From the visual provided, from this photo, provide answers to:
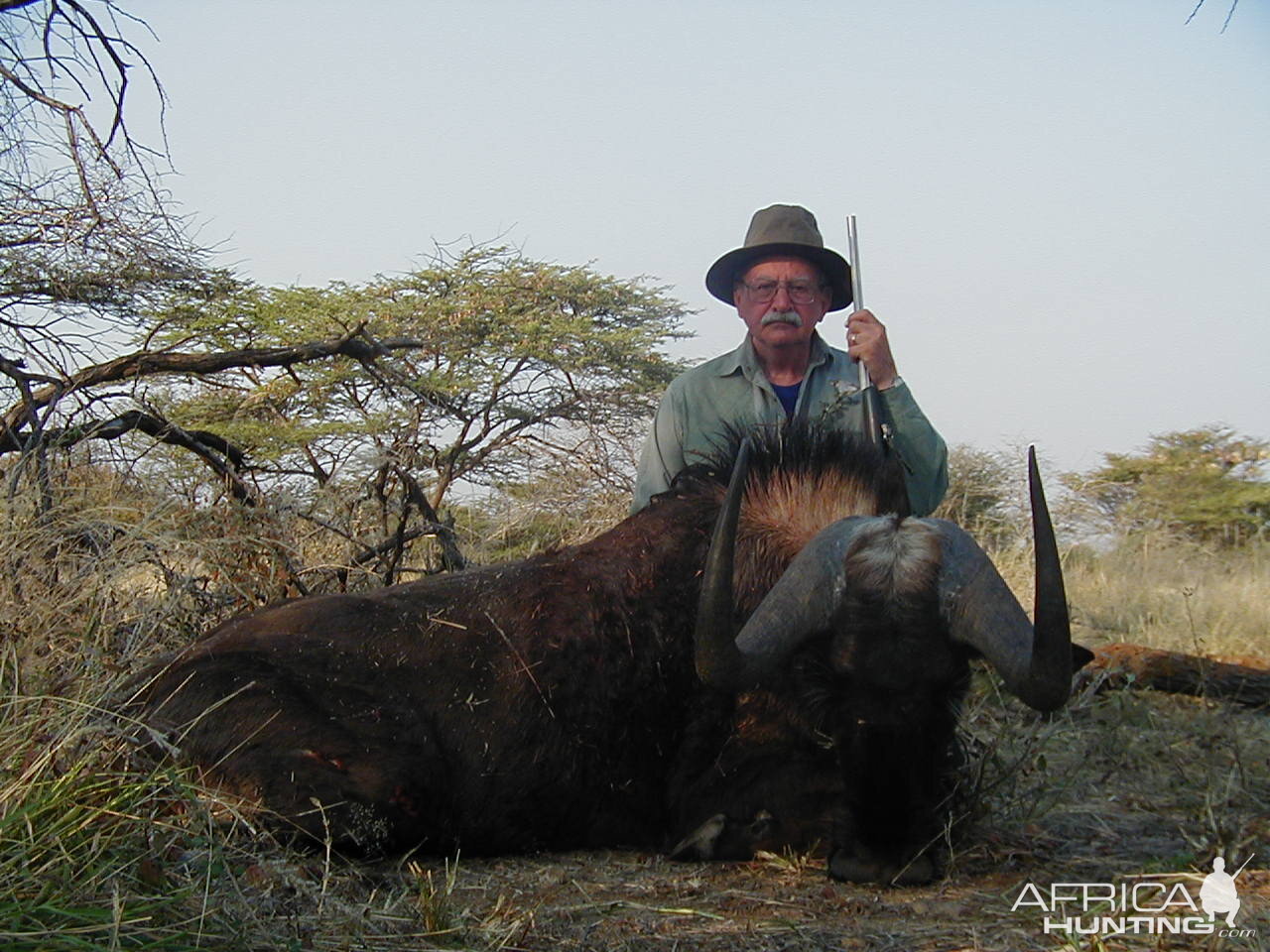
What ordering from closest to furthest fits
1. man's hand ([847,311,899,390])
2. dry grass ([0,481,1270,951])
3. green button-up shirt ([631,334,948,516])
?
1. dry grass ([0,481,1270,951])
2. man's hand ([847,311,899,390])
3. green button-up shirt ([631,334,948,516])

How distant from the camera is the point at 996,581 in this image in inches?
131

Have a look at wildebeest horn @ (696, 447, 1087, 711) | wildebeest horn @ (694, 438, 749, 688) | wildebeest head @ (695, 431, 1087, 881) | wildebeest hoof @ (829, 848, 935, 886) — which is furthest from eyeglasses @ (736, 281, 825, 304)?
wildebeest hoof @ (829, 848, 935, 886)

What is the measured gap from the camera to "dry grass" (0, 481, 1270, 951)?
253 cm

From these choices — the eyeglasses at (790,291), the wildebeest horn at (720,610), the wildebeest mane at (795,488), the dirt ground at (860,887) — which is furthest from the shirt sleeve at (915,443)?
the wildebeest horn at (720,610)

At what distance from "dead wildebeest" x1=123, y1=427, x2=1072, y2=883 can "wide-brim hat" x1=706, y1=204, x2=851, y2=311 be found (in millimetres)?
1515

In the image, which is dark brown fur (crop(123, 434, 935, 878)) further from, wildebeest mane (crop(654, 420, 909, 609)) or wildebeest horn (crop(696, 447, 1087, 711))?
wildebeest horn (crop(696, 447, 1087, 711))

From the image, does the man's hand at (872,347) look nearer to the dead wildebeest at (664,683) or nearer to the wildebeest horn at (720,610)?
the dead wildebeest at (664,683)

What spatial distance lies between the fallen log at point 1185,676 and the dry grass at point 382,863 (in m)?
0.54

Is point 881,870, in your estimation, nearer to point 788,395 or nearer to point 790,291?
point 788,395

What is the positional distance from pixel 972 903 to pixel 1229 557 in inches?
425

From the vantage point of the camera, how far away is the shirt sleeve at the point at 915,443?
16.0ft

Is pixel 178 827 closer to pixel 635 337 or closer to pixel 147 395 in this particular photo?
pixel 147 395

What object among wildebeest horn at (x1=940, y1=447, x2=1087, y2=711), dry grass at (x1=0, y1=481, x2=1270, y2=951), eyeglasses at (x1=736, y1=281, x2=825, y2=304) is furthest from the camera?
eyeglasses at (x1=736, y1=281, x2=825, y2=304)

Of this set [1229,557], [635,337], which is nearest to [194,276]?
[635,337]
